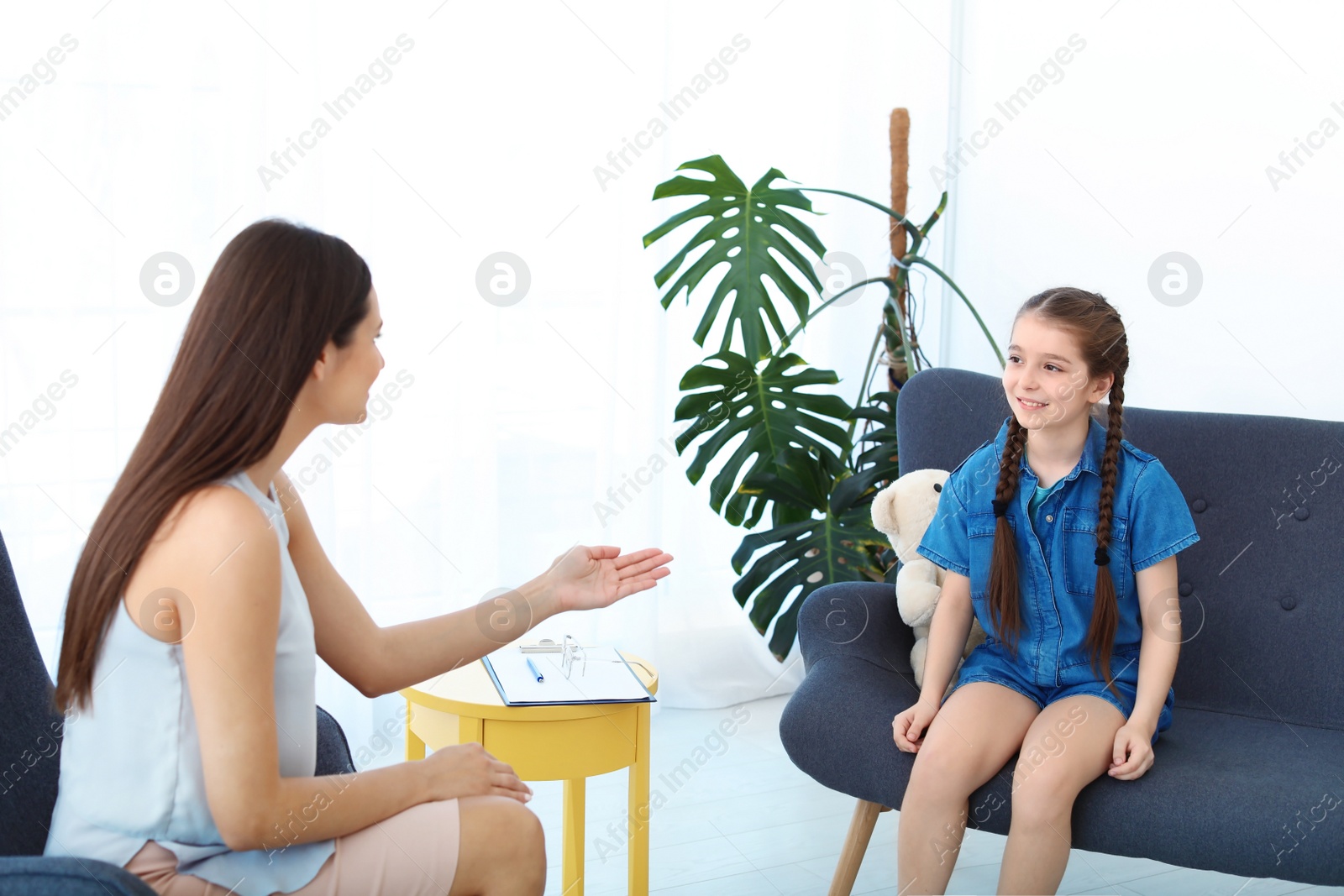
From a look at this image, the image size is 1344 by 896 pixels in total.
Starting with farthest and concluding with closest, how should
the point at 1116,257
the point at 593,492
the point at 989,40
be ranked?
the point at 989,40 < the point at 593,492 < the point at 1116,257

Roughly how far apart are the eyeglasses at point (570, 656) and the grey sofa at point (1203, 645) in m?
0.33

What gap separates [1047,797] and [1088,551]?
1.35 feet

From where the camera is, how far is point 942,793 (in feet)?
5.06

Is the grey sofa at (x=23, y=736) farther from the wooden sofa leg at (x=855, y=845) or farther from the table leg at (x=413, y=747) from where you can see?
the wooden sofa leg at (x=855, y=845)

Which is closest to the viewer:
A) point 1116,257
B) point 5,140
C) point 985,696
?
point 985,696

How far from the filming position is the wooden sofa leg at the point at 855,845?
1.90m

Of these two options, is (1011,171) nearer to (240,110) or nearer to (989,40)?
(989,40)

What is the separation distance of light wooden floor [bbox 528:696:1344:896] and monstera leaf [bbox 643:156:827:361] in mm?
994

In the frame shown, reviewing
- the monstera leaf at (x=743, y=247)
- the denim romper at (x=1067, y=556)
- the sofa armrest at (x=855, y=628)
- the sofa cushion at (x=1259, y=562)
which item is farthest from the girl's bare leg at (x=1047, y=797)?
the monstera leaf at (x=743, y=247)

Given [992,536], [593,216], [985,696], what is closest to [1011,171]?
[593,216]

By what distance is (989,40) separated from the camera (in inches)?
127

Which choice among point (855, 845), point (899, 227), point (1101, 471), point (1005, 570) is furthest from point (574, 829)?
point (899, 227)

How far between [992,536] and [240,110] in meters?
1.84

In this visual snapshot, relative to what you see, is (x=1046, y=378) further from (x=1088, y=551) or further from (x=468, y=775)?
(x=468, y=775)
